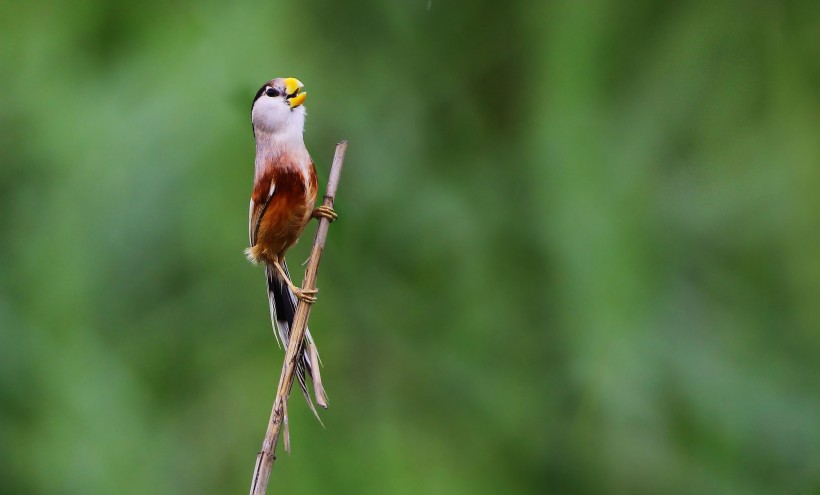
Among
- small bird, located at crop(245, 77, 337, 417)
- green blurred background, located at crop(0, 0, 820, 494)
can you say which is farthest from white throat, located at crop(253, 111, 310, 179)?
green blurred background, located at crop(0, 0, 820, 494)

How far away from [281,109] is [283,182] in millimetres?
55

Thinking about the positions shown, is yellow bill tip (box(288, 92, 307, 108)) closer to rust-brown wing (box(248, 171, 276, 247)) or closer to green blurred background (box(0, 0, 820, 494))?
rust-brown wing (box(248, 171, 276, 247))

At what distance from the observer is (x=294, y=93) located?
0.71 m

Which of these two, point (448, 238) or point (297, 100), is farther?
point (448, 238)

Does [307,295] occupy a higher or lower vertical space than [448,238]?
lower

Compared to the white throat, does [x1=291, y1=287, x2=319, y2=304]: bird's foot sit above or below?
below

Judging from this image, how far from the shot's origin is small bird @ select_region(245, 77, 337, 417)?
0.71 meters

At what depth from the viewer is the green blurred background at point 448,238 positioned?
54.1 inches

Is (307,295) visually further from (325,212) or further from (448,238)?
(448,238)

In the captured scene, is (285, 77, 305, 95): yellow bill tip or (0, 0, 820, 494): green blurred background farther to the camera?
(0, 0, 820, 494): green blurred background

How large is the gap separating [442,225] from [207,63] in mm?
419

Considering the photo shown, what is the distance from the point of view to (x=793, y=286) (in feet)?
4.56

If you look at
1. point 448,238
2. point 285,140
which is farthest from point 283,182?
point 448,238

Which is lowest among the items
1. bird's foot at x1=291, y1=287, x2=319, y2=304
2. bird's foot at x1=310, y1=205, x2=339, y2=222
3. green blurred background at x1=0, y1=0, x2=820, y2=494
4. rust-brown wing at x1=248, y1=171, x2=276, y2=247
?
bird's foot at x1=291, y1=287, x2=319, y2=304
